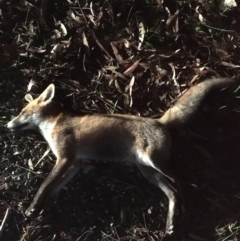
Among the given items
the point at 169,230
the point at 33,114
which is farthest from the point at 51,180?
the point at 169,230

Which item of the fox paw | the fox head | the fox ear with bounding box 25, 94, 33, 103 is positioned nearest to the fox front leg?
the fox head

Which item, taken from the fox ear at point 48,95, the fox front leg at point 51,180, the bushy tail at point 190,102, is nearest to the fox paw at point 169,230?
the bushy tail at point 190,102

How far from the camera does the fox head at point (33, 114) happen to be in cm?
405

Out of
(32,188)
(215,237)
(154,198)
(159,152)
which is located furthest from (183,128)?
(32,188)

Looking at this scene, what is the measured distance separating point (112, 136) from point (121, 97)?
41 cm

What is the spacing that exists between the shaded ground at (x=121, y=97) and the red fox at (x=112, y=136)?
17cm

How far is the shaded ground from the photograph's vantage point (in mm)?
4086

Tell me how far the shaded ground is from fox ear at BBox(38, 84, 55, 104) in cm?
18

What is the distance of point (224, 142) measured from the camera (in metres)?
4.09

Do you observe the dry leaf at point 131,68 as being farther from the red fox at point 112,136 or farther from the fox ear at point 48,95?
the fox ear at point 48,95

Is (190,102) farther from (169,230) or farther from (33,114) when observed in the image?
(33,114)

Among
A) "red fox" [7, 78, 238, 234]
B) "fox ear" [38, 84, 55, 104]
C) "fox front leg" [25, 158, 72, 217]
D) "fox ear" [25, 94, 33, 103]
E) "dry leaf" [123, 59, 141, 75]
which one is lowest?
"fox front leg" [25, 158, 72, 217]

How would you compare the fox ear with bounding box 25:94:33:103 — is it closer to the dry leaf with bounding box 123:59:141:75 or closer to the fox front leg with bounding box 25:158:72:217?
the fox front leg with bounding box 25:158:72:217

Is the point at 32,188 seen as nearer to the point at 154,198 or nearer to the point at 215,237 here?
the point at 154,198
